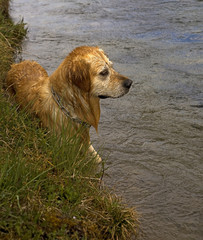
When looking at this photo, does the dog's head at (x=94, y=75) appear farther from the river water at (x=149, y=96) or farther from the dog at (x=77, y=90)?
the river water at (x=149, y=96)

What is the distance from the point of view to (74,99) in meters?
4.98

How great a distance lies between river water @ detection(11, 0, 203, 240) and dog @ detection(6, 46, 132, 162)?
2.93 feet

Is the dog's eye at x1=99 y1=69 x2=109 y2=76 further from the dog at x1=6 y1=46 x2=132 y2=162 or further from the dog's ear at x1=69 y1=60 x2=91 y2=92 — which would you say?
the dog's ear at x1=69 y1=60 x2=91 y2=92

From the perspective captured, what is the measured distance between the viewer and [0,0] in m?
12.1

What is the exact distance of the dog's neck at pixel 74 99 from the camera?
492 centimetres

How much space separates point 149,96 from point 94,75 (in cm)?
311

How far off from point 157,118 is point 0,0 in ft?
23.2

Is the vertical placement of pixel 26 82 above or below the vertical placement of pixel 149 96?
above

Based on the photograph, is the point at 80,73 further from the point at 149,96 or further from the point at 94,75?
the point at 149,96

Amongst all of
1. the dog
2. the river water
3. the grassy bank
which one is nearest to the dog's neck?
the dog

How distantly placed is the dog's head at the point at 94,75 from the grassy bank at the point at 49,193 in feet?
2.41

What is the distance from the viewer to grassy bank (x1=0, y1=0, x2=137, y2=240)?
326 centimetres

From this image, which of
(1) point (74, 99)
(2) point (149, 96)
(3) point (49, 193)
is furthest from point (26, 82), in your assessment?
(2) point (149, 96)

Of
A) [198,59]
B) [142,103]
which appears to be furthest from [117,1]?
[142,103]
